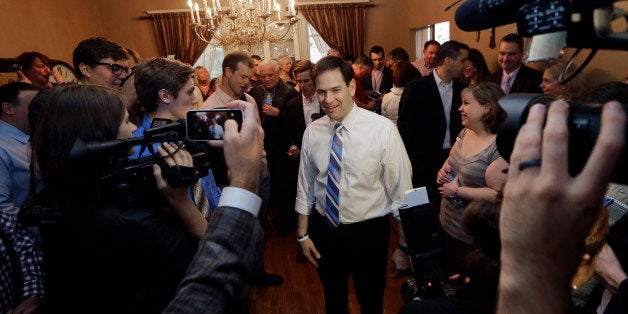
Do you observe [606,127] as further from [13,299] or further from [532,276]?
[13,299]

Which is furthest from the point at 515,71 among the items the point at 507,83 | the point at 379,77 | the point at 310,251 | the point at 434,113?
the point at 379,77

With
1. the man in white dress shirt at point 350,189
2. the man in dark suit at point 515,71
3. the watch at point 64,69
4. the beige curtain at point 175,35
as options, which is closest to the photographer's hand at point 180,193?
the man in white dress shirt at point 350,189

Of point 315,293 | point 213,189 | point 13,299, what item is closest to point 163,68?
point 213,189

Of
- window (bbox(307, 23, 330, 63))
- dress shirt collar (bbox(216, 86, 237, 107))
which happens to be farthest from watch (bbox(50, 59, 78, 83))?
window (bbox(307, 23, 330, 63))

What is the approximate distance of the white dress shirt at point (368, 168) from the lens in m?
1.82

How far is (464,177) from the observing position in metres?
2.09

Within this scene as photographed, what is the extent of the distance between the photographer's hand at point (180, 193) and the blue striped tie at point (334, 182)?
2.35ft

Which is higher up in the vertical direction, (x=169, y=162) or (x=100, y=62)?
(x=100, y=62)

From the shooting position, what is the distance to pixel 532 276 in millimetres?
477

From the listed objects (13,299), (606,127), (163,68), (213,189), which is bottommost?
(13,299)

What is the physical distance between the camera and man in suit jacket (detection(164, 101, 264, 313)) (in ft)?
2.33

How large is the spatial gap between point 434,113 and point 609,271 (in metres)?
2.26

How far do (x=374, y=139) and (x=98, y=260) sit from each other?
1.29 metres

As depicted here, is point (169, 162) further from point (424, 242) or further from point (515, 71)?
point (515, 71)
